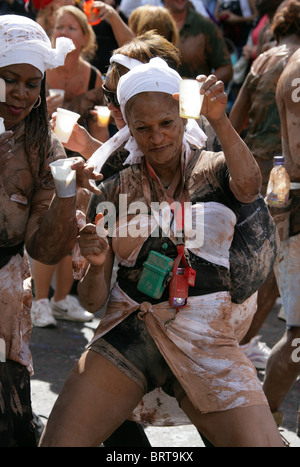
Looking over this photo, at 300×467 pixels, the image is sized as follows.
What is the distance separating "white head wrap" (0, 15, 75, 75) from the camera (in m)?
3.03

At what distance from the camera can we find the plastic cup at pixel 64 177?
9.21 ft

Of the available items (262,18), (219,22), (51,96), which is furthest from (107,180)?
(219,22)

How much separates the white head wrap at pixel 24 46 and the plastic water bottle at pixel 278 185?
1494 mm

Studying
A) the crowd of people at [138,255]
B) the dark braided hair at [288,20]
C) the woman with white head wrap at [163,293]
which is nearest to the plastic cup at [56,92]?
the dark braided hair at [288,20]

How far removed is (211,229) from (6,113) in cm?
97

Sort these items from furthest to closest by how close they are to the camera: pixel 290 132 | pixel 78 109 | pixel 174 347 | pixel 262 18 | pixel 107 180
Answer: pixel 262 18 < pixel 78 109 < pixel 290 132 < pixel 107 180 < pixel 174 347

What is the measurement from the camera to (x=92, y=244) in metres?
2.93

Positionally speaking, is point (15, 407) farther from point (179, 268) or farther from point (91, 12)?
point (91, 12)

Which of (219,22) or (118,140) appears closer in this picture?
(118,140)

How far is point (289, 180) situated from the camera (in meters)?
4.26

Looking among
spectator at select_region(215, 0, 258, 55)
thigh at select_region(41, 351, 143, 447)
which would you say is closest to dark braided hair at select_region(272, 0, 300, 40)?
thigh at select_region(41, 351, 143, 447)

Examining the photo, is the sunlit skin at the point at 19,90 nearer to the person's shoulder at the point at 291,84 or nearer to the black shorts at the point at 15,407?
the black shorts at the point at 15,407

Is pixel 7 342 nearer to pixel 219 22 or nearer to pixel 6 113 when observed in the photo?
pixel 6 113
